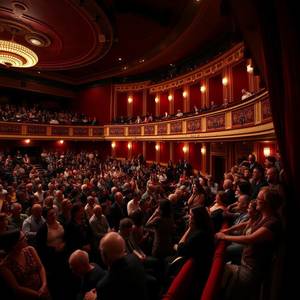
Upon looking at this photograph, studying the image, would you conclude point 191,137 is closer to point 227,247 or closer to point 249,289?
point 227,247

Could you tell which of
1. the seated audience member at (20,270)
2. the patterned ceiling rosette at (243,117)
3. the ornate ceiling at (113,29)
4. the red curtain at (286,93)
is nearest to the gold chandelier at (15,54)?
the ornate ceiling at (113,29)

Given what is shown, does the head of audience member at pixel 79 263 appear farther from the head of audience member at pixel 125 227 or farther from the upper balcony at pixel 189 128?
the upper balcony at pixel 189 128

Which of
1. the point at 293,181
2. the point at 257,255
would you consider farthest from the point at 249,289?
the point at 293,181

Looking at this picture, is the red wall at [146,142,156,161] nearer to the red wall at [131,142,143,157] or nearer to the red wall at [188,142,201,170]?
the red wall at [131,142,143,157]

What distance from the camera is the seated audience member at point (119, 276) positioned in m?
1.63

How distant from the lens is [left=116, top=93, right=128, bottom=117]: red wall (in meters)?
17.8

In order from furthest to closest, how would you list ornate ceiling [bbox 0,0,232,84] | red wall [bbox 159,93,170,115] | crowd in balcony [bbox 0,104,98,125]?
red wall [bbox 159,93,170,115] → crowd in balcony [bbox 0,104,98,125] → ornate ceiling [bbox 0,0,232,84]

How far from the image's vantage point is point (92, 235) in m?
3.33

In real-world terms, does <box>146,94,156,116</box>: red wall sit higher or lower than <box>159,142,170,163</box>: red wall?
higher

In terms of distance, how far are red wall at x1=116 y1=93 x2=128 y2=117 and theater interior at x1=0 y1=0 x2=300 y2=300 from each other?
0.07 metres

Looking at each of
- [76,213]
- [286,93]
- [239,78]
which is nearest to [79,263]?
[76,213]

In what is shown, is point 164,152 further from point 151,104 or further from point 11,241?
point 11,241

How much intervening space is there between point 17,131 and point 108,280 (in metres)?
14.9

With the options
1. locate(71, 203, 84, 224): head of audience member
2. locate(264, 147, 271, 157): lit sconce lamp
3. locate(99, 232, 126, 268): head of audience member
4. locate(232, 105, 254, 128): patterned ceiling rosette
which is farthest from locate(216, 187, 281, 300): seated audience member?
locate(264, 147, 271, 157): lit sconce lamp
